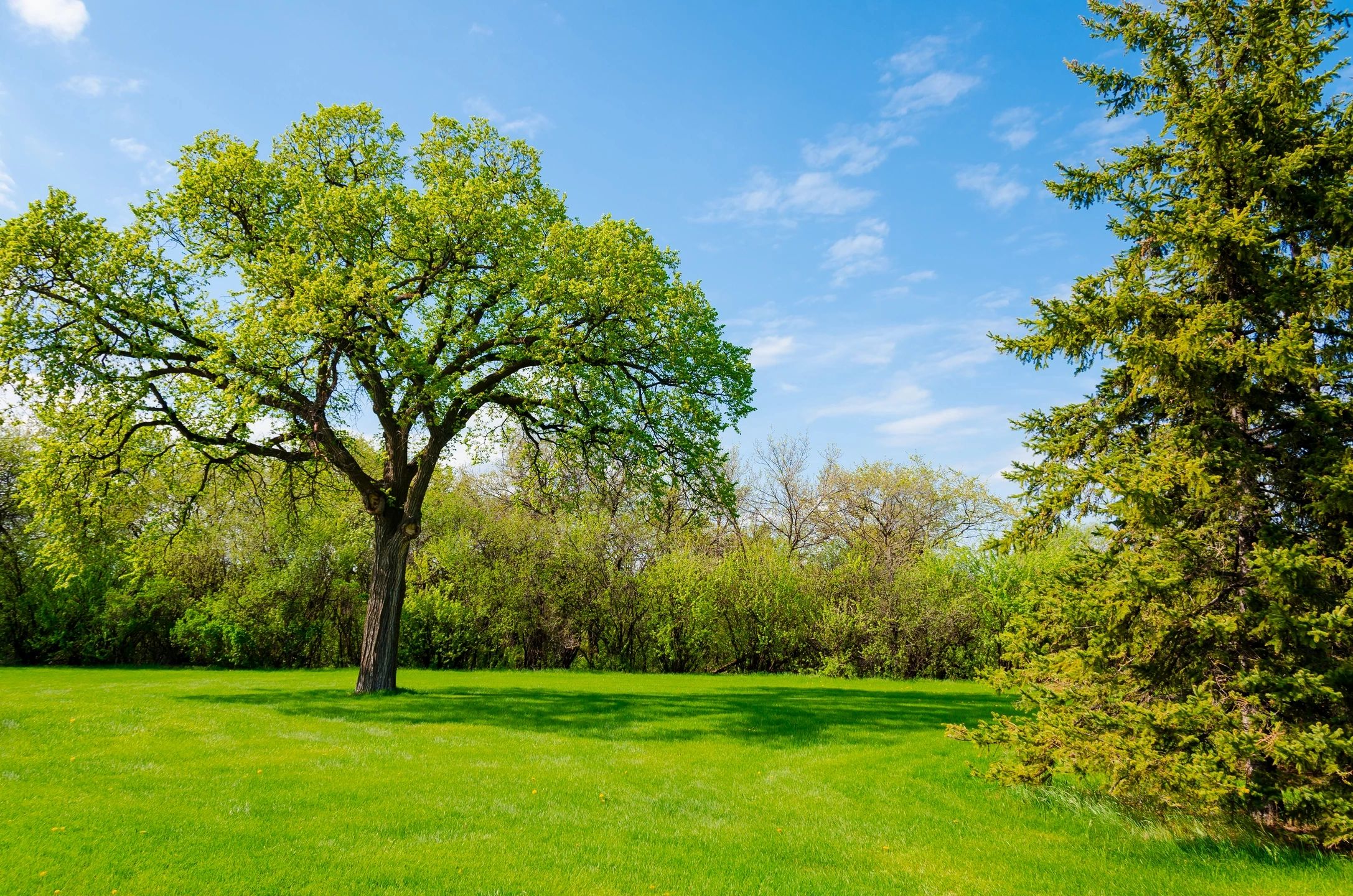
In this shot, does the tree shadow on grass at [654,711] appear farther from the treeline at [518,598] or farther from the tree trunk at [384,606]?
the treeline at [518,598]

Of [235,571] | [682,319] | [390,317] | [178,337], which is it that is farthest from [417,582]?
[682,319]

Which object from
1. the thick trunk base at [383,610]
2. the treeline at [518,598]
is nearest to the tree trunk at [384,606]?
the thick trunk base at [383,610]

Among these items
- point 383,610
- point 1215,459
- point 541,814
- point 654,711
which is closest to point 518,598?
point 383,610

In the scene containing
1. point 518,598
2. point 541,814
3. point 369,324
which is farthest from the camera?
point 518,598

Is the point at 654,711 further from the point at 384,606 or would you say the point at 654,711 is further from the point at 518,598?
the point at 518,598

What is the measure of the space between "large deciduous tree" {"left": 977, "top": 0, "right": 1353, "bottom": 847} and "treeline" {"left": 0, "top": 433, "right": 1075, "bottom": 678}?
65.3ft

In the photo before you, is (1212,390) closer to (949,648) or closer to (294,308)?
(294,308)

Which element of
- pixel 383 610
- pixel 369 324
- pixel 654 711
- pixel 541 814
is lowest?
pixel 541 814

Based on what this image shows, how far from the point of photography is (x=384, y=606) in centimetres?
1702

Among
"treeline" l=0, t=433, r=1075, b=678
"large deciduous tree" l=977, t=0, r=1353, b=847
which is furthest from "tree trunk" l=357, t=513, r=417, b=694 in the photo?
"large deciduous tree" l=977, t=0, r=1353, b=847

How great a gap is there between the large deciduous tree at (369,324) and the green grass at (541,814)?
558 cm

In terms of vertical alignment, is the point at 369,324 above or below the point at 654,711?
above

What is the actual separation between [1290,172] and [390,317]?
44.8 ft

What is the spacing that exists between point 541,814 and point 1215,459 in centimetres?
740
